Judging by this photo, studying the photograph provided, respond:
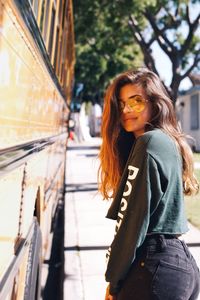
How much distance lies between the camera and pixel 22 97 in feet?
6.14

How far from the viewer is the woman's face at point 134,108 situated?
66.9 inches

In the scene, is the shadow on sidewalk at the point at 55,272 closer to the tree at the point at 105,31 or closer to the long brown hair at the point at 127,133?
the long brown hair at the point at 127,133

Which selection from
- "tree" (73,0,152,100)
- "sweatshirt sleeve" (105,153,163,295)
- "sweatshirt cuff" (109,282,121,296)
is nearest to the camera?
"sweatshirt sleeve" (105,153,163,295)

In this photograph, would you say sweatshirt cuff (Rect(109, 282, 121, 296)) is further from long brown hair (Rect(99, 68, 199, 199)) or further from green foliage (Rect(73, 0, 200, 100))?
green foliage (Rect(73, 0, 200, 100))

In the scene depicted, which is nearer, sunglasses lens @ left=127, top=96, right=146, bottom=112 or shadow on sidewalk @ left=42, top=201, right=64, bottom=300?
sunglasses lens @ left=127, top=96, right=146, bottom=112

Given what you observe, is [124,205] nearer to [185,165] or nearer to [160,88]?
[185,165]

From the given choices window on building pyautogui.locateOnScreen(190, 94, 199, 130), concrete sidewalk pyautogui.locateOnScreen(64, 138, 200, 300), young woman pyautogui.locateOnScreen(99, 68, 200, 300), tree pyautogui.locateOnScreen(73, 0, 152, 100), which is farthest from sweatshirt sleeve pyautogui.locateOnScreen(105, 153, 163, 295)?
window on building pyautogui.locateOnScreen(190, 94, 199, 130)

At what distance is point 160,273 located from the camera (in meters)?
1.45

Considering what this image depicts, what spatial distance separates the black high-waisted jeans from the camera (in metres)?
1.45

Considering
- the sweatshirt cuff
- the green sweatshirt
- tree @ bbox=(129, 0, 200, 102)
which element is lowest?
the sweatshirt cuff

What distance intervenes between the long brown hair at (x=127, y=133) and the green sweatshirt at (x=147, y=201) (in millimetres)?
145

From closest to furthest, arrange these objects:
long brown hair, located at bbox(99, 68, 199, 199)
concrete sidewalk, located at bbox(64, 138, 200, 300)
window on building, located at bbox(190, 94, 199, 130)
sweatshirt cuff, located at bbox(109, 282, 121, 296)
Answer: sweatshirt cuff, located at bbox(109, 282, 121, 296), long brown hair, located at bbox(99, 68, 199, 199), concrete sidewalk, located at bbox(64, 138, 200, 300), window on building, located at bbox(190, 94, 199, 130)

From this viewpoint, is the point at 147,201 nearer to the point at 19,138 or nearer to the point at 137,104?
the point at 137,104

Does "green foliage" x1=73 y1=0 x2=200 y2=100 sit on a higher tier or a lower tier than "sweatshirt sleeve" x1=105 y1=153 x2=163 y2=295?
higher
